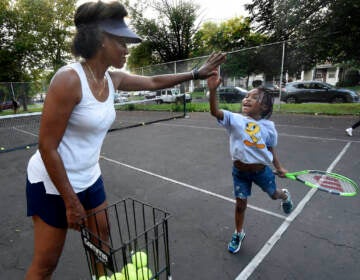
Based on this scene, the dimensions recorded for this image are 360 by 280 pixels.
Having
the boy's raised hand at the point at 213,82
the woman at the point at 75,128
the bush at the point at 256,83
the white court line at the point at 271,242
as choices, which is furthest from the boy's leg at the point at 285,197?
the bush at the point at 256,83

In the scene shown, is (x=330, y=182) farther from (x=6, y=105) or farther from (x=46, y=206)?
(x=6, y=105)

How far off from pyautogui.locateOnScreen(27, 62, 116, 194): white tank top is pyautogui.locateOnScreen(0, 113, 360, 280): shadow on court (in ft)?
4.72

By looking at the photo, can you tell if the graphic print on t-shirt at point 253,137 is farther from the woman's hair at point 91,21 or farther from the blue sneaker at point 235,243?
the woman's hair at point 91,21

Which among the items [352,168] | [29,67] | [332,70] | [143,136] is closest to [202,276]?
[352,168]

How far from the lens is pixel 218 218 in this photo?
3350 millimetres

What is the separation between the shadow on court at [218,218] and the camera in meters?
2.46

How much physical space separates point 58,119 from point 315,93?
17.9m

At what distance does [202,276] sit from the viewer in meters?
2.35

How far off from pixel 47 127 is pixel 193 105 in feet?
53.0

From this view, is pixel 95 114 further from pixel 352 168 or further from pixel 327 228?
pixel 352 168

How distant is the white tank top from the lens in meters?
1.39

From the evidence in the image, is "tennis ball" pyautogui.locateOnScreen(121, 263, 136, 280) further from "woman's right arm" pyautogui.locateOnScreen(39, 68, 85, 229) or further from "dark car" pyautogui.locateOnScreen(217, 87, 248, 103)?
"dark car" pyautogui.locateOnScreen(217, 87, 248, 103)

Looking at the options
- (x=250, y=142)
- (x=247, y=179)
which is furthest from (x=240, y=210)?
(x=250, y=142)

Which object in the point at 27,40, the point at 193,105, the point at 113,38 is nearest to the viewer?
the point at 113,38
